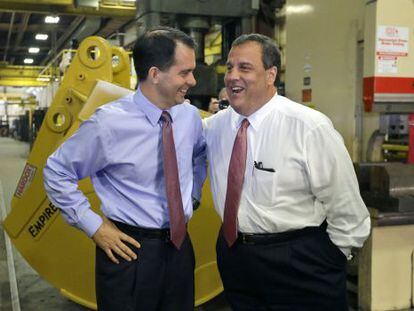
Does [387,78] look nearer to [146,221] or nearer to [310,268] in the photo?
[310,268]

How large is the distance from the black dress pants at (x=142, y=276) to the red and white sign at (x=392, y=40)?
1.61 m

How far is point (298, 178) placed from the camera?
1.69m

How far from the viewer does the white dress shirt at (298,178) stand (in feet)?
5.45

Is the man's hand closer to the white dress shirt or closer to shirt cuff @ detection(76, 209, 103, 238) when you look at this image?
shirt cuff @ detection(76, 209, 103, 238)

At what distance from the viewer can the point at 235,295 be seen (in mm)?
1904

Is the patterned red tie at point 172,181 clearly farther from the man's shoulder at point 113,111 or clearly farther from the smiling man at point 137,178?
the man's shoulder at point 113,111

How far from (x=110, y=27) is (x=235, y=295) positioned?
32.8 feet

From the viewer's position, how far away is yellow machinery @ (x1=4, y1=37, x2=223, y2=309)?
2.77 meters

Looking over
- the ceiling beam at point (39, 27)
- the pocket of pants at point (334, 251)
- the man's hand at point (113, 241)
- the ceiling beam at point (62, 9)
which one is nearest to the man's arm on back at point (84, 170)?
the man's hand at point (113, 241)

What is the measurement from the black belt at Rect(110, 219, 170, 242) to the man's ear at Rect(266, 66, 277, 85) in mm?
622

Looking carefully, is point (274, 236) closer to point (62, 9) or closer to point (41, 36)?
point (62, 9)

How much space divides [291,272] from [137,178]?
0.64 m

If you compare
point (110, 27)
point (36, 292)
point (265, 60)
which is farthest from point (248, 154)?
point (110, 27)

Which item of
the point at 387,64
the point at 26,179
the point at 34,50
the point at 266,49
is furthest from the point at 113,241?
the point at 34,50
